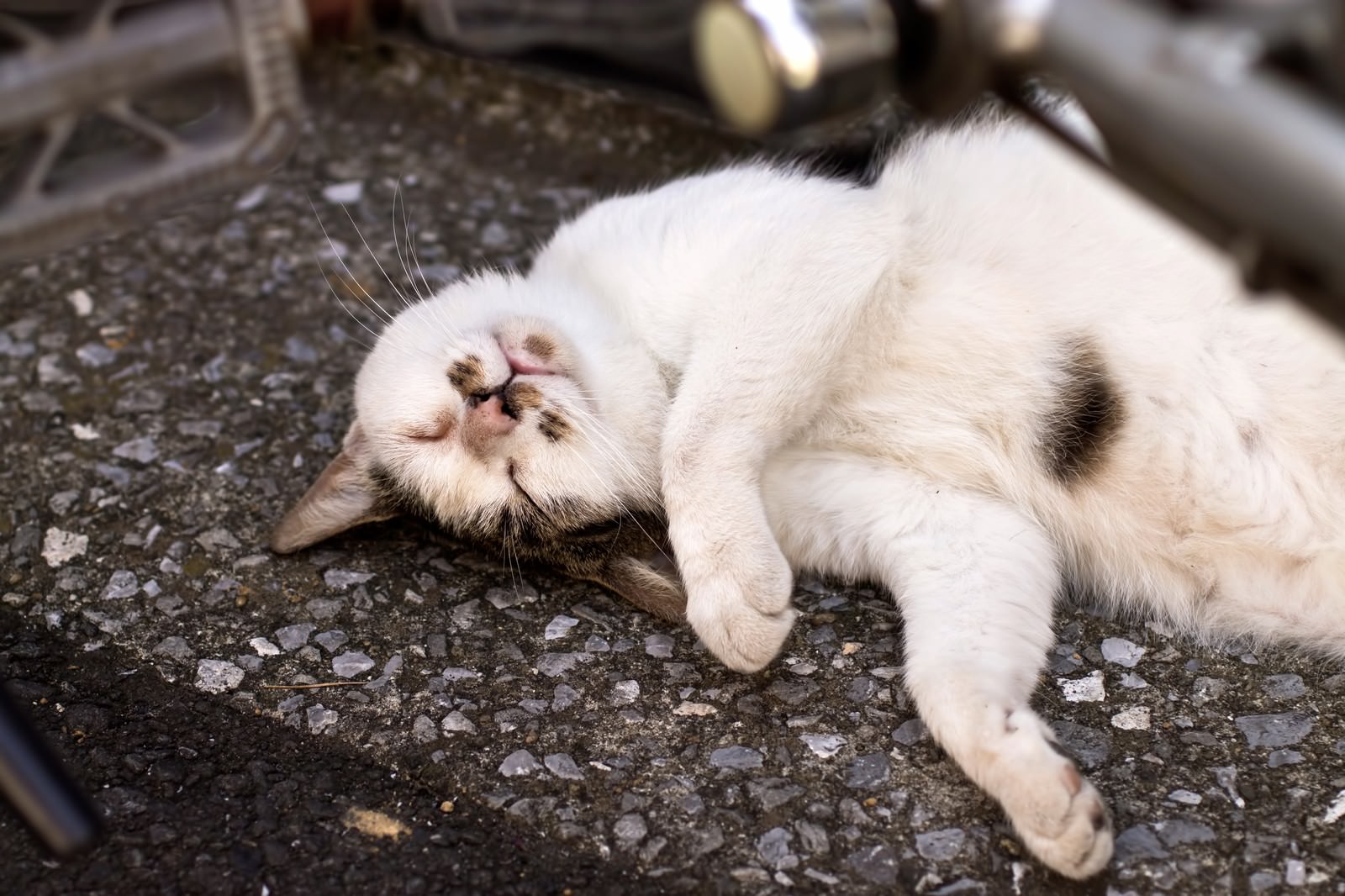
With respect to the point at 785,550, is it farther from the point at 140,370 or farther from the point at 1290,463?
the point at 140,370

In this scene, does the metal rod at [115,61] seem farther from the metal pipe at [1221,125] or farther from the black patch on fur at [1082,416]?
the black patch on fur at [1082,416]

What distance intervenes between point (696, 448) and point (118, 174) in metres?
1.12

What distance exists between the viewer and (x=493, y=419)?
2.22 metres

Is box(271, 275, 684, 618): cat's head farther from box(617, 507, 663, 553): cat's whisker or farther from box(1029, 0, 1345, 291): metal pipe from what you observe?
box(1029, 0, 1345, 291): metal pipe

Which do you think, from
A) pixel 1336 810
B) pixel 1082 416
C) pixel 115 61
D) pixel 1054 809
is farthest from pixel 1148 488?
pixel 115 61

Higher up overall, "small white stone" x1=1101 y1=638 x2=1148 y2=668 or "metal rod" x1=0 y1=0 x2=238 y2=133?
"metal rod" x1=0 y1=0 x2=238 y2=133

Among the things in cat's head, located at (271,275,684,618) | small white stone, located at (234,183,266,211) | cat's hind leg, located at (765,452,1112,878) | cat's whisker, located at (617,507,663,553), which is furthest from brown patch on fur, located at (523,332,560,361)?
small white stone, located at (234,183,266,211)

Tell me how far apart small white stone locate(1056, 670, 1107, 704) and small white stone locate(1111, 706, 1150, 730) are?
5 cm

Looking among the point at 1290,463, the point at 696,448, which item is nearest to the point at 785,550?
the point at 696,448

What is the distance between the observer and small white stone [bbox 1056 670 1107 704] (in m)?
2.00

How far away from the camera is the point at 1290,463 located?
2.04 m

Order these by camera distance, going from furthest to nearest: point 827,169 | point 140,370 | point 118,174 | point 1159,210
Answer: point 140,370 < point 827,169 < point 118,174 < point 1159,210

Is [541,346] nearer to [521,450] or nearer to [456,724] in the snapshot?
[521,450]

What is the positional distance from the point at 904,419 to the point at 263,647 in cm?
128
